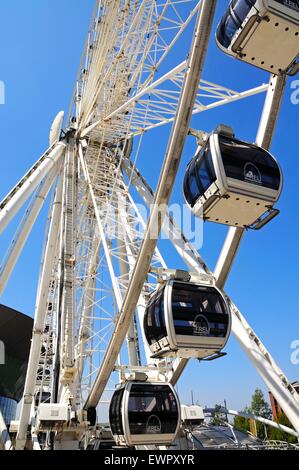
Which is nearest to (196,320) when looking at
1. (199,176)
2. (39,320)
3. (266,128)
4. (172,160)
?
(199,176)

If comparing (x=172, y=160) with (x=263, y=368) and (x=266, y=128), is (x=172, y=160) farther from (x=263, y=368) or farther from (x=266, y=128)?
(x=263, y=368)

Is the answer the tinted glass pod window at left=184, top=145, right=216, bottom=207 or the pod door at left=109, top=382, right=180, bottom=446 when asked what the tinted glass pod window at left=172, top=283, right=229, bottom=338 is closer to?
the tinted glass pod window at left=184, top=145, right=216, bottom=207

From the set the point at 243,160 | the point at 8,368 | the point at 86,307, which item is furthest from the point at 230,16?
the point at 8,368

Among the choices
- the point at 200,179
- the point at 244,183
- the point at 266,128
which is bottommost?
the point at 244,183

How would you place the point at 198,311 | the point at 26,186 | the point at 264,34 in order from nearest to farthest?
the point at 264,34, the point at 198,311, the point at 26,186

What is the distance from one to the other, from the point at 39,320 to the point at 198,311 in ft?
27.4

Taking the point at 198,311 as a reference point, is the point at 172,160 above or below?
above

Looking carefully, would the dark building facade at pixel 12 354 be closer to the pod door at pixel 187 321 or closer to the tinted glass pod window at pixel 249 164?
the pod door at pixel 187 321

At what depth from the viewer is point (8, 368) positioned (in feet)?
161

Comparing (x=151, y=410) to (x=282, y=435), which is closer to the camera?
(x=151, y=410)

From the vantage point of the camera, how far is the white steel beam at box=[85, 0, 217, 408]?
7430mm

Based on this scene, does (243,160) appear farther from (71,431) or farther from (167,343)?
(71,431)

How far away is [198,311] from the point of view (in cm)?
871

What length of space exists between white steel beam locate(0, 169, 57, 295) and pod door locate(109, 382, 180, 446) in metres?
6.79
